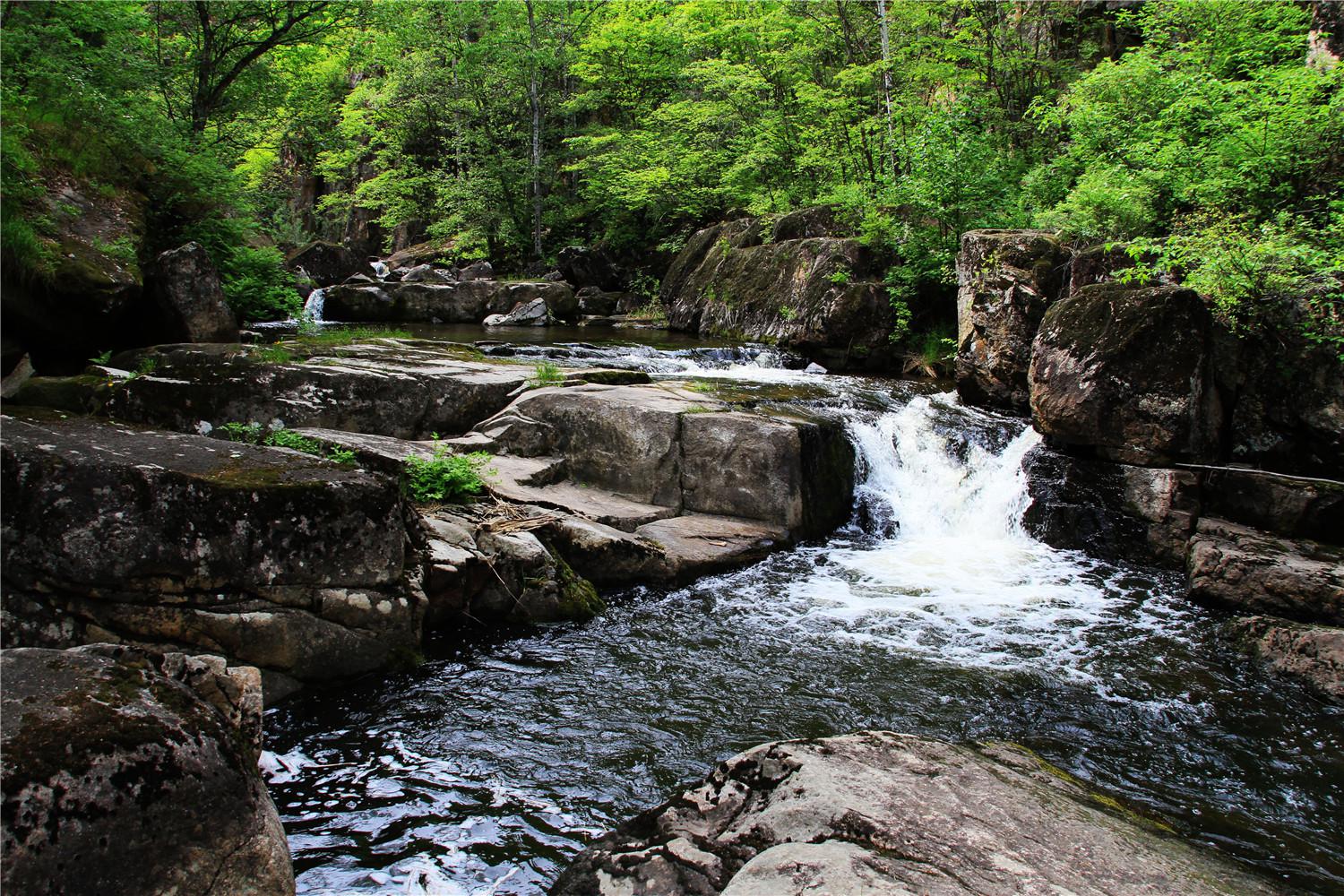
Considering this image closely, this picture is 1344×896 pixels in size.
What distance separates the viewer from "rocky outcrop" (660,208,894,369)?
15.2 m

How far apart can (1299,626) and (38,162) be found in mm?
13712

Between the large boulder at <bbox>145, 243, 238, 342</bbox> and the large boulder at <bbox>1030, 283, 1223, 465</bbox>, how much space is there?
10.8 metres

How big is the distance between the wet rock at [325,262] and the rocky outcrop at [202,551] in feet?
75.2

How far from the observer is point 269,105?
570 inches

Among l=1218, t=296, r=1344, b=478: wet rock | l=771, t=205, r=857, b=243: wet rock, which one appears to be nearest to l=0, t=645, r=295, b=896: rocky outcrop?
l=1218, t=296, r=1344, b=478: wet rock

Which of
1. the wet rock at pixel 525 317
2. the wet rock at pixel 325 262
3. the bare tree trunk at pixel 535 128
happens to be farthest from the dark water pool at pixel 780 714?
the wet rock at pixel 325 262

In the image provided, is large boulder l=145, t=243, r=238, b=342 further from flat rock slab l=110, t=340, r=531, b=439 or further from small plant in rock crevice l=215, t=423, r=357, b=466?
small plant in rock crevice l=215, t=423, r=357, b=466

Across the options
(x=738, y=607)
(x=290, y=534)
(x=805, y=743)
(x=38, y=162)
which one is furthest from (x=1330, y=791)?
(x=38, y=162)

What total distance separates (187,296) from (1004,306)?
11565 millimetres

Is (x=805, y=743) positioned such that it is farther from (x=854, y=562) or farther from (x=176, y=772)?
(x=854, y=562)

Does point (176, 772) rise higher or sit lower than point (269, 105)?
lower

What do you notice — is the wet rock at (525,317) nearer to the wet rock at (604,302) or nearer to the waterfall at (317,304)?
the wet rock at (604,302)

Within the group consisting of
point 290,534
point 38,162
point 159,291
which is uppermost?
point 38,162

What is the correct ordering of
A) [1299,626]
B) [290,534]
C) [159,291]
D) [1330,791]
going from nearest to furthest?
[1330,791] → [290,534] → [1299,626] → [159,291]
